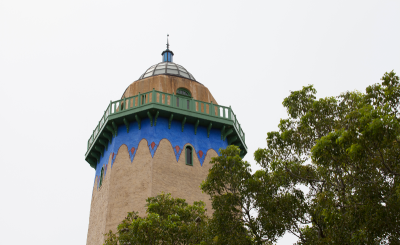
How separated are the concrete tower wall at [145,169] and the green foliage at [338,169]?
9517 mm

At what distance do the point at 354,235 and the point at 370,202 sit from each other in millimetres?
898

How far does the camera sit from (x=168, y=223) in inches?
577

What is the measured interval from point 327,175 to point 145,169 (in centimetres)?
1236

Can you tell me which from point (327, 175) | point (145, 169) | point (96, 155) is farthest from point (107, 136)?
point (327, 175)

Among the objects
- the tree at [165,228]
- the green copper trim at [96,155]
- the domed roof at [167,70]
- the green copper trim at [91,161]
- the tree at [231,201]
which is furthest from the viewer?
the domed roof at [167,70]

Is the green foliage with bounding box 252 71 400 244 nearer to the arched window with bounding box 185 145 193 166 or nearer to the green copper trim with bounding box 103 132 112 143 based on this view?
the arched window with bounding box 185 145 193 166

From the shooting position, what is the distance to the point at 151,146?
928 inches

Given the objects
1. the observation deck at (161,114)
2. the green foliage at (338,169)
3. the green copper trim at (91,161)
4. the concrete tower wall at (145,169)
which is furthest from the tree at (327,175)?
the green copper trim at (91,161)

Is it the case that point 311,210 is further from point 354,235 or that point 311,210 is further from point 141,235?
point 141,235

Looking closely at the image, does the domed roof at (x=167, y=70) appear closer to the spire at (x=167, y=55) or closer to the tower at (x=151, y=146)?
the spire at (x=167, y=55)

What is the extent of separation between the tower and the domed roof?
240 centimetres

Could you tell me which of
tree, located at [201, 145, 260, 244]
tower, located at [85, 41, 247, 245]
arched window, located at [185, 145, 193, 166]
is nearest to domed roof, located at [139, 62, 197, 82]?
tower, located at [85, 41, 247, 245]

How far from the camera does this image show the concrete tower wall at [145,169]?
2216 centimetres

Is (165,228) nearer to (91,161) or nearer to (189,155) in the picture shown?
(189,155)
